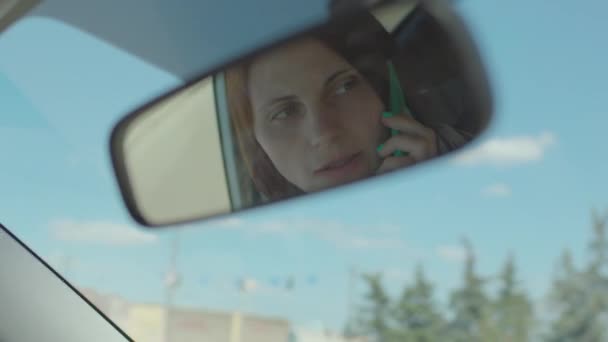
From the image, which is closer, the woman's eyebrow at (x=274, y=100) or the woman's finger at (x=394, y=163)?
the woman's finger at (x=394, y=163)

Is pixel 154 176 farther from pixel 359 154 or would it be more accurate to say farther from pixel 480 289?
pixel 480 289

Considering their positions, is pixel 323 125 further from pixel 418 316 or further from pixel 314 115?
pixel 418 316

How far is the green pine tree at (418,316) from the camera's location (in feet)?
5.27

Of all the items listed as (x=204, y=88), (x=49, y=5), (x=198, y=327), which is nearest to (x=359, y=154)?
(x=204, y=88)

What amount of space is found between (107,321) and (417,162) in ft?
3.78

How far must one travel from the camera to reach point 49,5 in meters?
2.08

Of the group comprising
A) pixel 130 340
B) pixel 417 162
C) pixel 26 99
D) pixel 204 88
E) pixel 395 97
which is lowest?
pixel 130 340

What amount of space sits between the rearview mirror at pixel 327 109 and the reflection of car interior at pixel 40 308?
0.49 m

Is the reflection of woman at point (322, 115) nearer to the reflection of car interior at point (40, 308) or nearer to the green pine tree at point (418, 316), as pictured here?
the green pine tree at point (418, 316)

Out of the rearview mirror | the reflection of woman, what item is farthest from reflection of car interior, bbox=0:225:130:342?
the reflection of woman

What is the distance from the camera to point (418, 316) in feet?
5.36

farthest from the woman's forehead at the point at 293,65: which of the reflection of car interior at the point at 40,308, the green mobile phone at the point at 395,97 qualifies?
the reflection of car interior at the point at 40,308

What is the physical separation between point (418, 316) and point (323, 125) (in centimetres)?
51

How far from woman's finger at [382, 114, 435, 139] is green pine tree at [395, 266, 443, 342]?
38cm
